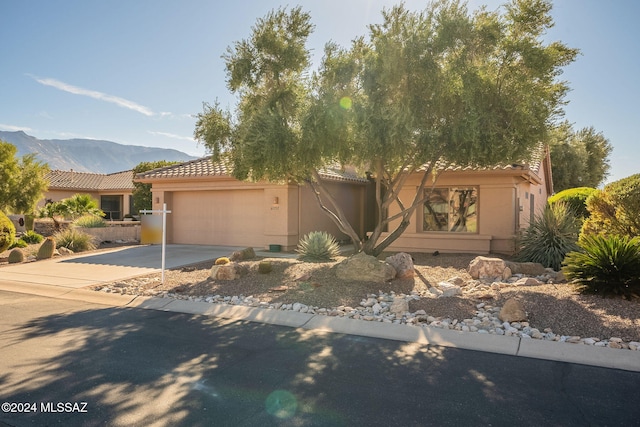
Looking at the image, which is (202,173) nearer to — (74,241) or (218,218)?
(218,218)

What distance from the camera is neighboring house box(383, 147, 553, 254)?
48.0 feet

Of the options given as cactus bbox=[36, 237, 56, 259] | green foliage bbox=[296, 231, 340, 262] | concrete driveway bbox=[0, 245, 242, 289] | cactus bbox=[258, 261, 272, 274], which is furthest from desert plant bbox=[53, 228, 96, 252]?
cactus bbox=[258, 261, 272, 274]

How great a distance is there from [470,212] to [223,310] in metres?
10.3

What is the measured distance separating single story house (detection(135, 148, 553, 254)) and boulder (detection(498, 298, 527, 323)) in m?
5.89

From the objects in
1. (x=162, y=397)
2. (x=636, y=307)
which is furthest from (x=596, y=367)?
(x=162, y=397)

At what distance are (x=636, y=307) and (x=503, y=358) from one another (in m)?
2.92

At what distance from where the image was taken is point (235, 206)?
58.2ft

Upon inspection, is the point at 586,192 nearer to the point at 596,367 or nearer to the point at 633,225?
the point at 633,225

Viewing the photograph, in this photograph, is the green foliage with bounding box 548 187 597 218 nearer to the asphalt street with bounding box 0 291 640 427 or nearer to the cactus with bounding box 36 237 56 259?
the asphalt street with bounding box 0 291 640 427

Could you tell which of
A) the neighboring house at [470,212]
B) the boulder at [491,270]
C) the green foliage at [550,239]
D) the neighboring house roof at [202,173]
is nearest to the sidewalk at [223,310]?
the neighboring house roof at [202,173]

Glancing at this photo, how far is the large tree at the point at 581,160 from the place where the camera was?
31047mm

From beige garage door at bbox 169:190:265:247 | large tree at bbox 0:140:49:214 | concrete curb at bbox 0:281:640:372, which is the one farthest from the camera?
large tree at bbox 0:140:49:214

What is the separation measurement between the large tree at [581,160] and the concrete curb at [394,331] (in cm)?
2612

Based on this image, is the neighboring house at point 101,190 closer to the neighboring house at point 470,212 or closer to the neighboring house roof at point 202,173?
the neighboring house roof at point 202,173
